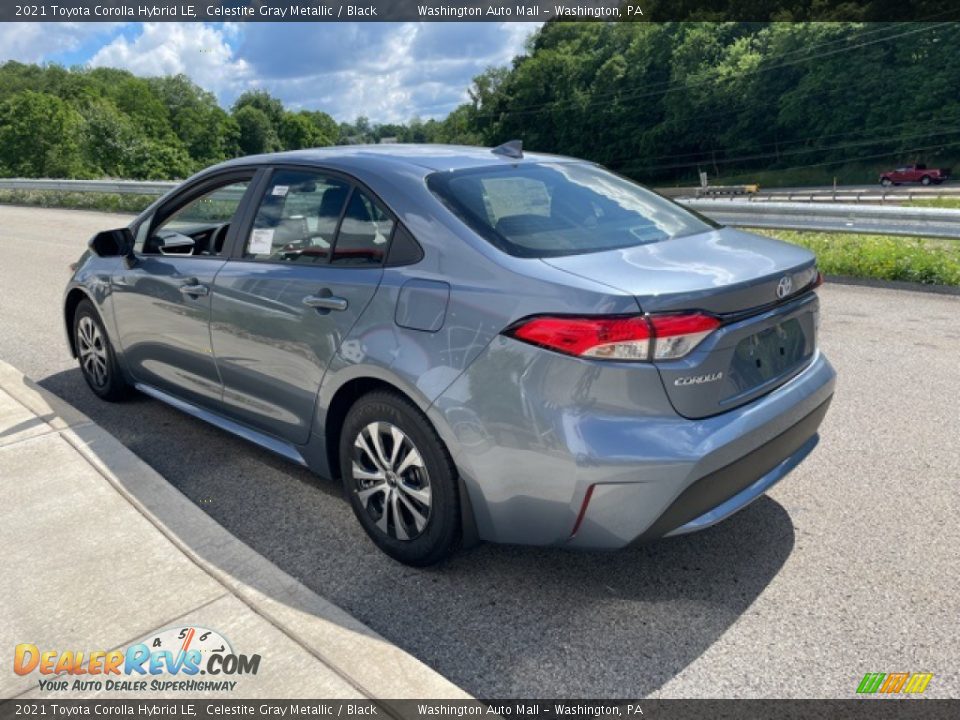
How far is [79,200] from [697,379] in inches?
1023

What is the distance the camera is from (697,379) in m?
2.57

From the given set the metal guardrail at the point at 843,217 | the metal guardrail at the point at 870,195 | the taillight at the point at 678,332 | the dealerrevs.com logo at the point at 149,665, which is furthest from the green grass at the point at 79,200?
the metal guardrail at the point at 870,195

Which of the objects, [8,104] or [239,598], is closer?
[239,598]

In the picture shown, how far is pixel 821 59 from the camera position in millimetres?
63531

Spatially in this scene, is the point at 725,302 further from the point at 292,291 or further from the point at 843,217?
the point at 843,217

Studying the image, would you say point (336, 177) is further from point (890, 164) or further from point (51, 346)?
point (890, 164)

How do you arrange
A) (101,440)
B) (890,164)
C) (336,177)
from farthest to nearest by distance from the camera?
(890,164)
(101,440)
(336,177)

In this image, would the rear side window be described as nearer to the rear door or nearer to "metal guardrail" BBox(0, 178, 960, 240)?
the rear door

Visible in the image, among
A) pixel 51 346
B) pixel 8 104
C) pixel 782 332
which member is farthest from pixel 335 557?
pixel 8 104

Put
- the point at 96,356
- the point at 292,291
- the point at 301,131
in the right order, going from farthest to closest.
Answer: the point at 301,131, the point at 96,356, the point at 292,291

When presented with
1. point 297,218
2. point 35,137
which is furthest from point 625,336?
point 35,137

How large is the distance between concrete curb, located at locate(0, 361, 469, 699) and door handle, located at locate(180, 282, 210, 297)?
920mm

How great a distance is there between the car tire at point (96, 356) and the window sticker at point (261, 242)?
1781 mm

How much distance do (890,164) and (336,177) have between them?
6864 centimetres
